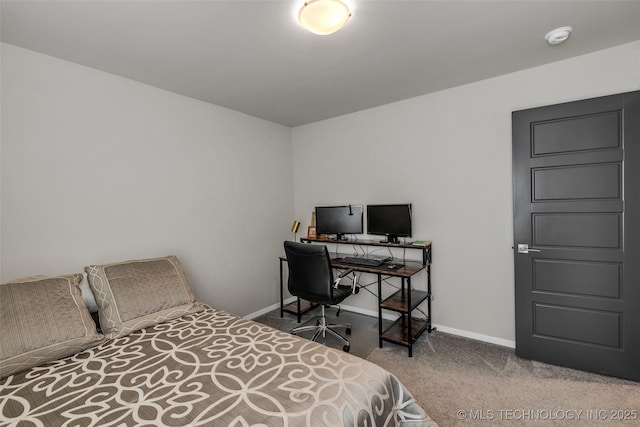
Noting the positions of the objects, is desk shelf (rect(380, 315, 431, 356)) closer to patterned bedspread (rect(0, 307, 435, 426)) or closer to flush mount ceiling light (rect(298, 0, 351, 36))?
patterned bedspread (rect(0, 307, 435, 426))

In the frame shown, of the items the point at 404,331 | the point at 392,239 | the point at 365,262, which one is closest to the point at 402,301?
the point at 404,331

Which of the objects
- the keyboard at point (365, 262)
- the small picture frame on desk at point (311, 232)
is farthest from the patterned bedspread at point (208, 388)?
the small picture frame on desk at point (311, 232)

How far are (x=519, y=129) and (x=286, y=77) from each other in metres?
2.03

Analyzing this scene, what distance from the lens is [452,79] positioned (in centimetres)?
262

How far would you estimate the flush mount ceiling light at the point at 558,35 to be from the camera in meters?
1.89

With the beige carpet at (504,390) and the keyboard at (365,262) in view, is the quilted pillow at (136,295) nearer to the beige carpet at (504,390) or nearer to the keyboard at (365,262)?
the keyboard at (365,262)

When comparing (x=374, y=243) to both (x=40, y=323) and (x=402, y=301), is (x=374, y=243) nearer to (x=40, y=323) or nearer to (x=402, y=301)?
(x=402, y=301)

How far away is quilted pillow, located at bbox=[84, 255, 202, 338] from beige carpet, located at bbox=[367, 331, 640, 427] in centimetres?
171

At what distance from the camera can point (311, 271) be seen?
8.82 ft

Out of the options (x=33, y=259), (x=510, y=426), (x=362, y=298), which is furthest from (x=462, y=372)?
(x=33, y=259)

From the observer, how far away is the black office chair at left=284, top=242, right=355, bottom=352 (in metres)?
Result: 2.60

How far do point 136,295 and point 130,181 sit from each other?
103 centimetres

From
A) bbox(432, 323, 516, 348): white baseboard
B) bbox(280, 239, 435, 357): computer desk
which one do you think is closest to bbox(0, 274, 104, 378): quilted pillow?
bbox(280, 239, 435, 357): computer desk

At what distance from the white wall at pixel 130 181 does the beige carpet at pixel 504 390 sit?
6.21ft
